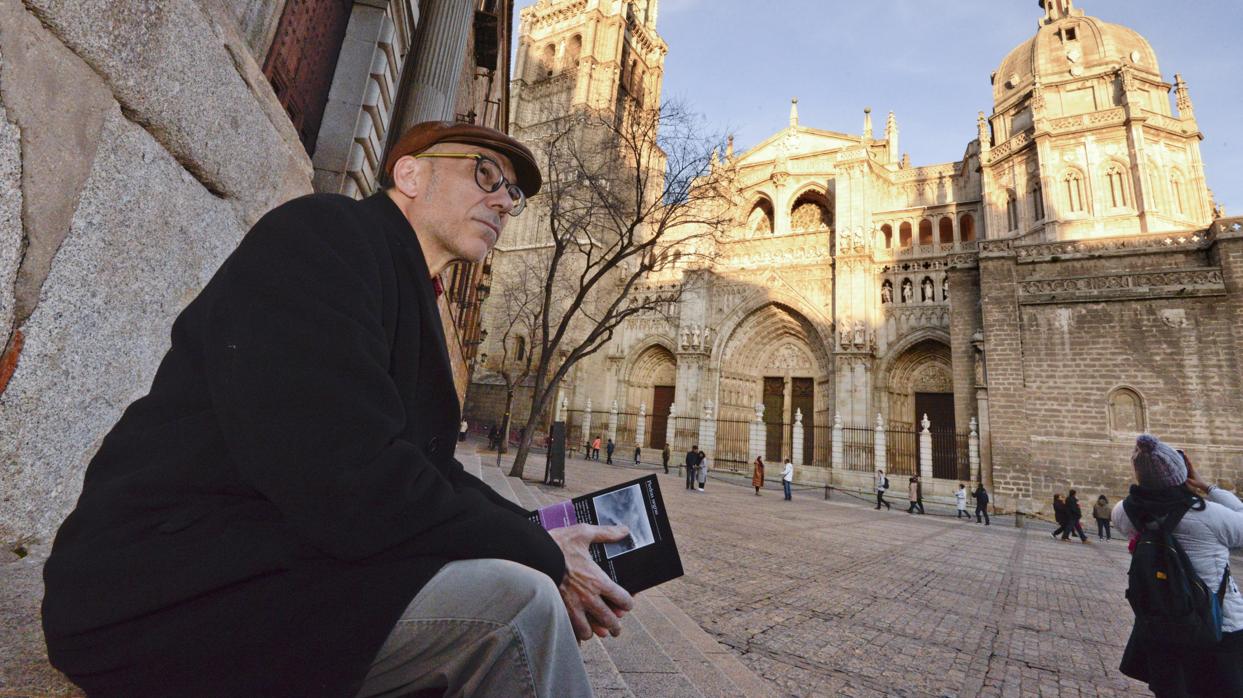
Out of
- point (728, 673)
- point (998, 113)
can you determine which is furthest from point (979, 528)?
point (998, 113)

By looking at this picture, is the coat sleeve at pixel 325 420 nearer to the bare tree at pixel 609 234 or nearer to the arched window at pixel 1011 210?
the bare tree at pixel 609 234

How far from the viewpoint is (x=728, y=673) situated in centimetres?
223

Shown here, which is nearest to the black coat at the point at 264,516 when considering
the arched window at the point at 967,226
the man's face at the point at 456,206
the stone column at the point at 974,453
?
the man's face at the point at 456,206

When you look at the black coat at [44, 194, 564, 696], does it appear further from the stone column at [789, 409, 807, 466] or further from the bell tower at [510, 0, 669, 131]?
the bell tower at [510, 0, 669, 131]

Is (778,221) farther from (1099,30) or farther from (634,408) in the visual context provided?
(1099,30)

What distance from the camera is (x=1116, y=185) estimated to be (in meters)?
20.2

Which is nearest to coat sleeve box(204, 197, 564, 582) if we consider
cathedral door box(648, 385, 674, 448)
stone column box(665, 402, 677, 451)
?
stone column box(665, 402, 677, 451)

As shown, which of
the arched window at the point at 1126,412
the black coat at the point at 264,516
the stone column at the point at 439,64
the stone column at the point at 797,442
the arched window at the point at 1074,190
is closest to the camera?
the black coat at the point at 264,516

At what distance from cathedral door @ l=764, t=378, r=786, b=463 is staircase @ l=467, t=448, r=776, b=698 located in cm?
2110

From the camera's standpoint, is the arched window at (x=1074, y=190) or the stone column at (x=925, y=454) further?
the arched window at (x=1074, y=190)

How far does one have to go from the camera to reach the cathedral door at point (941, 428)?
59.1 ft

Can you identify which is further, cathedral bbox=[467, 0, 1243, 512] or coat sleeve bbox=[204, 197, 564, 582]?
cathedral bbox=[467, 0, 1243, 512]

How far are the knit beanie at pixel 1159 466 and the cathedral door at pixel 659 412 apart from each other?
2204 centimetres

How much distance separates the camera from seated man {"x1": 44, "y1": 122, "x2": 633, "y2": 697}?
0.73 metres
